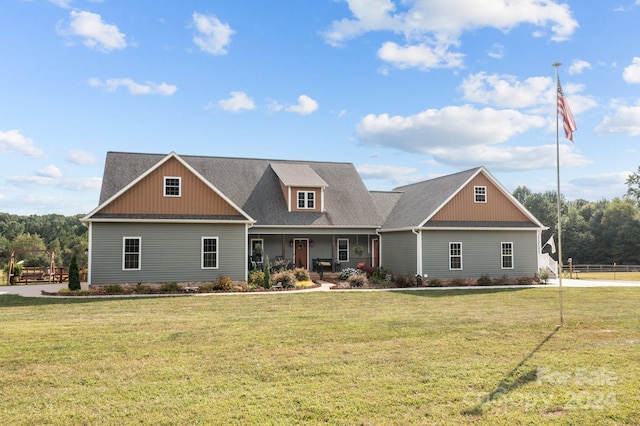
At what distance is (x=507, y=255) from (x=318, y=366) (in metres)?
20.2

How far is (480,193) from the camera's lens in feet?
85.7

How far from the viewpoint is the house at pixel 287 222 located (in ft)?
70.9

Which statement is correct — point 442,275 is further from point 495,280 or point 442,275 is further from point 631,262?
point 631,262

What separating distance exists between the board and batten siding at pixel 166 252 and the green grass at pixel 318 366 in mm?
5596

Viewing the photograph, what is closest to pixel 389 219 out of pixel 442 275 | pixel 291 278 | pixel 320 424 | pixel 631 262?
pixel 442 275

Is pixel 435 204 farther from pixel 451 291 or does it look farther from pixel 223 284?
pixel 223 284

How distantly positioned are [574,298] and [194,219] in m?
16.1

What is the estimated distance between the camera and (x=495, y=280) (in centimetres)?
2495

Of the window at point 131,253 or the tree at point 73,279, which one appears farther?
the window at point 131,253

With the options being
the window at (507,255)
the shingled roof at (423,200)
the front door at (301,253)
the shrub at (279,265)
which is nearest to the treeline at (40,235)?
the front door at (301,253)

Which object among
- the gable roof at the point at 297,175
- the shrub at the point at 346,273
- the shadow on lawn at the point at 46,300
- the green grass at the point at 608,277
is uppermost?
the gable roof at the point at 297,175

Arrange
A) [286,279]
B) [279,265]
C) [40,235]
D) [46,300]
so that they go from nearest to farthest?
1. [46,300]
2. [286,279]
3. [279,265]
4. [40,235]

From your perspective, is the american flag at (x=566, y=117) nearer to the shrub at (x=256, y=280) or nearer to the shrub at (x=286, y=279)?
the shrub at (x=286, y=279)

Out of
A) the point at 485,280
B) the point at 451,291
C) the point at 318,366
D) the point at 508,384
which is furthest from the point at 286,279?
the point at 508,384
